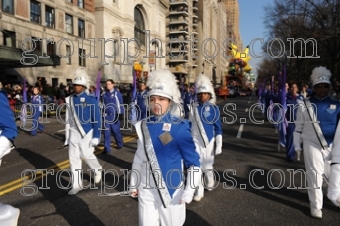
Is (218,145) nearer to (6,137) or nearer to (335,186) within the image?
(335,186)

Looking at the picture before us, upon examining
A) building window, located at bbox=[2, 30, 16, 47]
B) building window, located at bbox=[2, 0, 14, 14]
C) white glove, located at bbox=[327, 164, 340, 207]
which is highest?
building window, located at bbox=[2, 0, 14, 14]

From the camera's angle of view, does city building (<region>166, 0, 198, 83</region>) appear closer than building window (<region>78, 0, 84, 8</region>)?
No

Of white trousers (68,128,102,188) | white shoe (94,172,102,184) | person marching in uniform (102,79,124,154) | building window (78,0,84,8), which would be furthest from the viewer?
building window (78,0,84,8)

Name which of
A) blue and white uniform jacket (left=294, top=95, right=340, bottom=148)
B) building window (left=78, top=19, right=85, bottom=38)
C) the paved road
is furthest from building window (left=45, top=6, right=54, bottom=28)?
blue and white uniform jacket (left=294, top=95, right=340, bottom=148)

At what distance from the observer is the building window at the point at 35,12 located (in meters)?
28.0

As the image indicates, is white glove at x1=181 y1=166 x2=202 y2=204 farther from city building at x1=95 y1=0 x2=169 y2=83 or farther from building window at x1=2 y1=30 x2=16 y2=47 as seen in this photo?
city building at x1=95 y1=0 x2=169 y2=83

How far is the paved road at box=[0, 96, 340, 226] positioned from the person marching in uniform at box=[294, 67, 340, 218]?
46cm

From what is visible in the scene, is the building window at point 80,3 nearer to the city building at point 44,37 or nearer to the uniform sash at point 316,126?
the city building at point 44,37

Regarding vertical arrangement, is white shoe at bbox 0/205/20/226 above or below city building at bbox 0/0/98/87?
below

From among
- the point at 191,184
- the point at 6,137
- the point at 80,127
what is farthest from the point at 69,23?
the point at 191,184

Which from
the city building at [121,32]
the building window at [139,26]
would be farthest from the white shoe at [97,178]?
the building window at [139,26]

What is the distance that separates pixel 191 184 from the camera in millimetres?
2764

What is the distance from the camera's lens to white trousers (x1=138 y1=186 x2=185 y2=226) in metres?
2.81

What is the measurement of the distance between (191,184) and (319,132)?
105 inches
